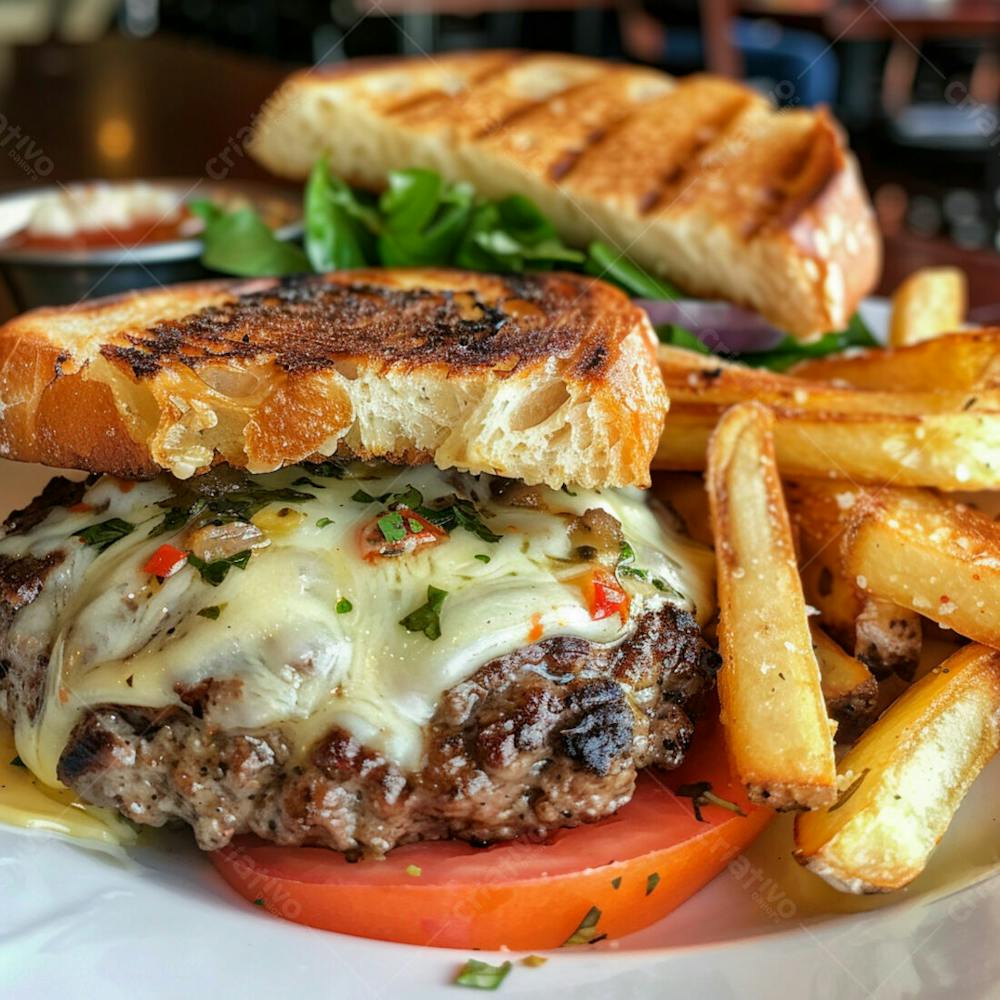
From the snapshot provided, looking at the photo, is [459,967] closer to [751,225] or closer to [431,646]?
[431,646]

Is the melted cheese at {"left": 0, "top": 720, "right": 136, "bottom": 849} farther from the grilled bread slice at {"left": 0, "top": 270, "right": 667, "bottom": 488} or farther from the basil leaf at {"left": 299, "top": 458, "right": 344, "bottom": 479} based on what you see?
the basil leaf at {"left": 299, "top": 458, "right": 344, "bottom": 479}

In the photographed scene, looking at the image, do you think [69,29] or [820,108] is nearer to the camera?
[820,108]

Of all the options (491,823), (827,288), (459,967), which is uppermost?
(827,288)

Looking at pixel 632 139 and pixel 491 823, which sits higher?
pixel 632 139

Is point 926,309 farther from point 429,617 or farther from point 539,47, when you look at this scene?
point 539,47

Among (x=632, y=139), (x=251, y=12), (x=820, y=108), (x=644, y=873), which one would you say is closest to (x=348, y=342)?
(x=644, y=873)

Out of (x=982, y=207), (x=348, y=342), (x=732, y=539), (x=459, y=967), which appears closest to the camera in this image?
(x=459, y=967)

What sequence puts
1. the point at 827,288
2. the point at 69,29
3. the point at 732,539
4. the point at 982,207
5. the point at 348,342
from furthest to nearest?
the point at 69,29, the point at 982,207, the point at 827,288, the point at 348,342, the point at 732,539
